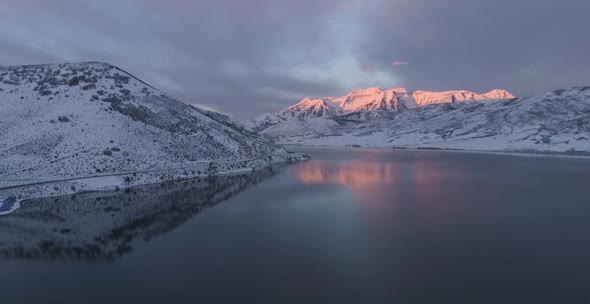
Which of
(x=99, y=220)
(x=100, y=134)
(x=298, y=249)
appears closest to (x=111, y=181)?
(x=100, y=134)

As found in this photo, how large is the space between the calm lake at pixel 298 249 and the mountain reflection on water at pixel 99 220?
0.15 metres

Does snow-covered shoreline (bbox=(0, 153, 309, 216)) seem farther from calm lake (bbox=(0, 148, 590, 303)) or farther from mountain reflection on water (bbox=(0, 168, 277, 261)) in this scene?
calm lake (bbox=(0, 148, 590, 303))

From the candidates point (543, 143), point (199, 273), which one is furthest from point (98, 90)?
point (543, 143)

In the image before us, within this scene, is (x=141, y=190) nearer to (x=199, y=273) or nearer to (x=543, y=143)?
(x=199, y=273)

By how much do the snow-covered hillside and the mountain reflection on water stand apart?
833cm

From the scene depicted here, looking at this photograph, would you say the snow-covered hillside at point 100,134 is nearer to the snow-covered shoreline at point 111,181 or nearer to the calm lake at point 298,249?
the snow-covered shoreline at point 111,181

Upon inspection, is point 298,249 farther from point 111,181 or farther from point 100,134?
point 100,134

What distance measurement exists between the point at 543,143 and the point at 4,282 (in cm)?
19495

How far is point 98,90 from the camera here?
258 feet

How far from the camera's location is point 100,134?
209ft

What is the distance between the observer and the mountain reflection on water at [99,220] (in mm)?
25141

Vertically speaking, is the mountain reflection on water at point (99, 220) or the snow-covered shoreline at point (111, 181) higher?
the snow-covered shoreline at point (111, 181)

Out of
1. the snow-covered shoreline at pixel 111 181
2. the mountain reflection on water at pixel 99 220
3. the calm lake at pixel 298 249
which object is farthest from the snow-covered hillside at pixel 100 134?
the calm lake at pixel 298 249

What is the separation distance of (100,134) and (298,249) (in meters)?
54.3
